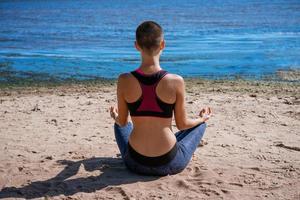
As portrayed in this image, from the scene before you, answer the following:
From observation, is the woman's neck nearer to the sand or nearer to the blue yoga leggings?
the blue yoga leggings

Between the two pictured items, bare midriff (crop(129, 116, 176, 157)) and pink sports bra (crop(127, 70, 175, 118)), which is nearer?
pink sports bra (crop(127, 70, 175, 118))

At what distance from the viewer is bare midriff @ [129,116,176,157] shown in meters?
4.71

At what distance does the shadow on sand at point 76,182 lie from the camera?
4660 millimetres

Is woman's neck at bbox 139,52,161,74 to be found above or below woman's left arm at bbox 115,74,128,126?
above

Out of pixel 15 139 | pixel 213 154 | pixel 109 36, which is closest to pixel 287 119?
pixel 213 154

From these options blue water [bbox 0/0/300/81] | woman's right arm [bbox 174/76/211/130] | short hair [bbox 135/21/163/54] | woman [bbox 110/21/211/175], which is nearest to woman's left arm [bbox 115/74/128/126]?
woman [bbox 110/21/211/175]

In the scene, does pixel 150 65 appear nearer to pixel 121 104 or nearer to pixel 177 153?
pixel 121 104

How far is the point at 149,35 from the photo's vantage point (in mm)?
4453

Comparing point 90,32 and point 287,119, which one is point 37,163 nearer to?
point 287,119

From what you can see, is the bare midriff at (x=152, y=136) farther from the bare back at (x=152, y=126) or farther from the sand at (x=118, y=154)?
the sand at (x=118, y=154)

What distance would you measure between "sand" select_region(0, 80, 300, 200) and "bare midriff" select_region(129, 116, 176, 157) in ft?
1.06

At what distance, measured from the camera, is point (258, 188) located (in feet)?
15.6

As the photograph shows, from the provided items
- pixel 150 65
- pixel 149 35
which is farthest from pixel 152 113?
pixel 149 35

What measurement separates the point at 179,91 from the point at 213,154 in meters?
1.59
